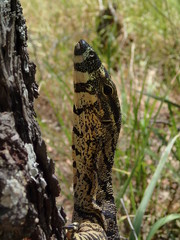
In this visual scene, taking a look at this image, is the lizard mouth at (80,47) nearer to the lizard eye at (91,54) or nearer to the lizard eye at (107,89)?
the lizard eye at (91,54)

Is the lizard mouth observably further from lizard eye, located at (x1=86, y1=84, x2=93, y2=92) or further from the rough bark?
the rough bark

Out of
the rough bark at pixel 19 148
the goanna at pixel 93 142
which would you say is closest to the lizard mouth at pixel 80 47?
the goanna at pixel 93 142

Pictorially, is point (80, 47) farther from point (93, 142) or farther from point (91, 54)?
point (93, 142)

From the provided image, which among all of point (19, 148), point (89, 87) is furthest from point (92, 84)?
point (19, 148)

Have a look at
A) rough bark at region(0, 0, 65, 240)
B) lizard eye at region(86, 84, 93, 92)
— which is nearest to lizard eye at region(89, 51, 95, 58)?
lizard eye at region(86, 84, 93, 92)

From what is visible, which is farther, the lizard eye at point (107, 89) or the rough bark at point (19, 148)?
the lizard eye at point (107, 89)

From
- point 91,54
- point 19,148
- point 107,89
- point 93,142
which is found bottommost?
point 93,142
